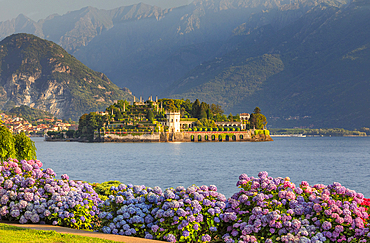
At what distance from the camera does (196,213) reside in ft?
48.0

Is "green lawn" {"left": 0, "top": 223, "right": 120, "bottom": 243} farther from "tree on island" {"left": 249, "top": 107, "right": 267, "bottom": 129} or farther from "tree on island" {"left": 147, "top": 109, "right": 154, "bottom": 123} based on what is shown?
"tree on island" {"left": 249, "top": 107, "right": 267, "bottom": 129}

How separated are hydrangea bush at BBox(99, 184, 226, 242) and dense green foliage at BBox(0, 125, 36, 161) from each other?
719 cm

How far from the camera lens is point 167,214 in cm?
1459

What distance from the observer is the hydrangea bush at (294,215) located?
43.8 feet

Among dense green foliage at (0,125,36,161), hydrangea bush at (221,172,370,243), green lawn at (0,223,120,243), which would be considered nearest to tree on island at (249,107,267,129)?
dense green foliage at (0,125,36,161)

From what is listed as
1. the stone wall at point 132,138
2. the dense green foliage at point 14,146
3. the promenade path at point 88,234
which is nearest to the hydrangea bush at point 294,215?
the promenade path at point 88,234

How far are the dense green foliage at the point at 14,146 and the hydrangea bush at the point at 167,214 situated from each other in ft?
23.6

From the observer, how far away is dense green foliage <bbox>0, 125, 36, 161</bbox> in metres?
21.2

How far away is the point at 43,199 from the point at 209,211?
6.67 meters

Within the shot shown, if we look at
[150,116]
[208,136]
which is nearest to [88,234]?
[208,136]

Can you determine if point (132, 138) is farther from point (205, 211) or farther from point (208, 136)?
point (205, 211)

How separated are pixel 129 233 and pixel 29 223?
442 centimetres

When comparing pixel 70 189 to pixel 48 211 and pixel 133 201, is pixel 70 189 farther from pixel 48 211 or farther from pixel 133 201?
pixel 133 201

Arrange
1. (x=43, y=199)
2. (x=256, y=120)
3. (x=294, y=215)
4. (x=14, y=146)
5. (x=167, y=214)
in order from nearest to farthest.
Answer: (x=294, y=215), (x=167, y=214), (x=43, y=199), (x=14, y=146), (x=256, y=120)
